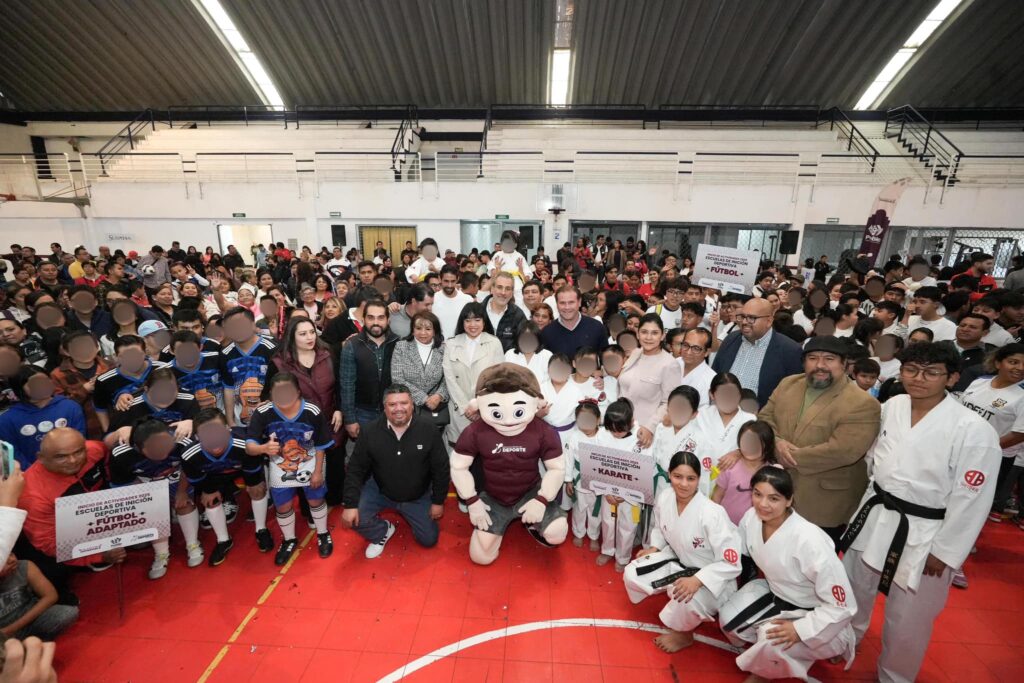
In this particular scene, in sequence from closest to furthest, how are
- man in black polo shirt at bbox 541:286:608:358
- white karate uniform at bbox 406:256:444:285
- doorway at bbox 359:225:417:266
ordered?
man in black polo shirt at bbox 541:286:608:358 < white karate uniform at bbox 406:256:444:285 < doorway at bbox 359:225:417:266

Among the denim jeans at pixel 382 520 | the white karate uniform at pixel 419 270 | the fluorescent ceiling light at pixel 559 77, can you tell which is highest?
the fluorescent ceiling light at pixel 559 77

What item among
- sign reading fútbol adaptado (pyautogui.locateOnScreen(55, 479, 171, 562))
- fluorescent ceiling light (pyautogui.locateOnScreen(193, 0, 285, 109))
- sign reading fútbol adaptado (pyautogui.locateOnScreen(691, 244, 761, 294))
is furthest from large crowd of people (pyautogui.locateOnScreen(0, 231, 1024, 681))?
fluorescent ceiling light (pyautogui.locateOnScreen(193, 0, 285, 109))

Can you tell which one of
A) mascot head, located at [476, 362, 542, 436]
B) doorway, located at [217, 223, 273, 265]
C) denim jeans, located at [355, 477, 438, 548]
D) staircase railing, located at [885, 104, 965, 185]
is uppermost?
staircase railing, located at [885, 104, 965, 185]

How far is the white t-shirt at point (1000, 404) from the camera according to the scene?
3836 mm

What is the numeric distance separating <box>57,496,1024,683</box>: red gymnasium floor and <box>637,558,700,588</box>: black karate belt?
500 millimetres

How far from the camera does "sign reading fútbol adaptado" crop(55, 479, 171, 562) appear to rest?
10.8ft

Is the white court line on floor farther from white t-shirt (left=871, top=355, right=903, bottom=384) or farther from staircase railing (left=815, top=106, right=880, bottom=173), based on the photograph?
staircase railing (left=815, top=106, right=880, bottom=173)

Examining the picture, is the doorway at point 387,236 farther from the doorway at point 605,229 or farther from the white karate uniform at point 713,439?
the white karate uniform at point 713,439

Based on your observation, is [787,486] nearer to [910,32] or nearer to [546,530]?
[546,530]

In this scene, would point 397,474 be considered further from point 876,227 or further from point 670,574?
point 876,227

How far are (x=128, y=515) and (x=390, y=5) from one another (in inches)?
704

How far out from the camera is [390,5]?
15633 millimetres

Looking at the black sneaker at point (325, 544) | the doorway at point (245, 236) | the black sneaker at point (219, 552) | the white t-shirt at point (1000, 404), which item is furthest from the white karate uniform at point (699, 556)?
the doorway at point (245, 236)

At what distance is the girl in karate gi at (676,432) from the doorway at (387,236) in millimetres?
13090
